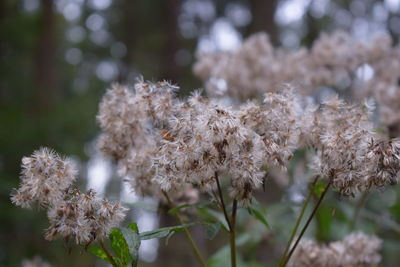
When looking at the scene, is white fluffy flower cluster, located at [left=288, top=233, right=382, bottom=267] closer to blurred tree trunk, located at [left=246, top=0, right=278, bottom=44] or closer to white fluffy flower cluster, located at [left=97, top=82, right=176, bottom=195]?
white fluffy flower cluster, located at [left=97, top=82, right=176, bottom=195]

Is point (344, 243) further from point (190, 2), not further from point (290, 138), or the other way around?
point (190, 2)

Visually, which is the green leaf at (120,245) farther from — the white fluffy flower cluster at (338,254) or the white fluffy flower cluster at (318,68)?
the white fluffy flower cluster at (318,68)

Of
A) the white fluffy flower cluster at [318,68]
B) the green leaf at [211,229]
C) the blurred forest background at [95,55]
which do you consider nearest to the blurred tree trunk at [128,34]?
the blurred forest background at [95,55]

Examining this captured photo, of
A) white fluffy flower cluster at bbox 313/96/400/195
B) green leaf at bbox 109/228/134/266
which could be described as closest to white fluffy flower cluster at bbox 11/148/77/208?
green leaf at bbox 109/228/134/266

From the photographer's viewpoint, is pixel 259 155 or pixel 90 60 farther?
pixel 90 60

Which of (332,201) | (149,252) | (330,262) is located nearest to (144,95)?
(330,262)

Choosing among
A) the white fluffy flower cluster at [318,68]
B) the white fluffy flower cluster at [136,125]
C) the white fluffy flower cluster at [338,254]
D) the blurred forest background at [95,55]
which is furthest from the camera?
the blurred forest background at [95,55]

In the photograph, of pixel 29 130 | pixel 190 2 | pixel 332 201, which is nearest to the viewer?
pixel 332 201
